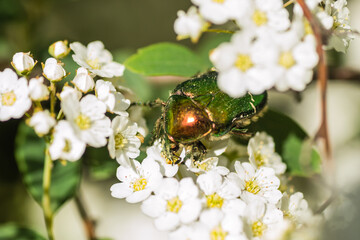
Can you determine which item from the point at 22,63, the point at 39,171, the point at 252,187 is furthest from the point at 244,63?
the point at 39,171

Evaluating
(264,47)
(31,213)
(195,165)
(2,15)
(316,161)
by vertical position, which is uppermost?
(264,47)

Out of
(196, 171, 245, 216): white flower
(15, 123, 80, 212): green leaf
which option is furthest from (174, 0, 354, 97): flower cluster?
(15, 123, 80, 212): green leaf

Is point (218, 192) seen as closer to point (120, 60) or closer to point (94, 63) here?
point (94, 63)

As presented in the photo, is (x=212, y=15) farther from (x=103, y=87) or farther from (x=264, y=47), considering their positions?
(x=103, y=87)

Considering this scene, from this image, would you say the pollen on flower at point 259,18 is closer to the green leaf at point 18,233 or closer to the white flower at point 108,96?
the white flower at point 108,96

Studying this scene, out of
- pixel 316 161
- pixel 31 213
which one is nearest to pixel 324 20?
pixel 316 161

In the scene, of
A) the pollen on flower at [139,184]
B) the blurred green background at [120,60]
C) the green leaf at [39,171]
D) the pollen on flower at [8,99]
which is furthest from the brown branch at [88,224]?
the pollen on flower at [8,99]
